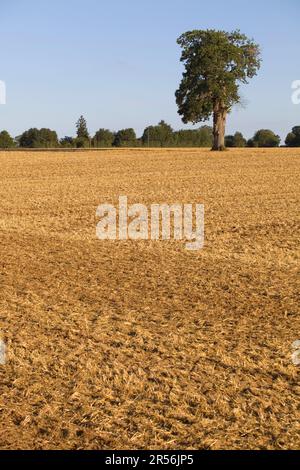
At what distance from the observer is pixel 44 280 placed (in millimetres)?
8273

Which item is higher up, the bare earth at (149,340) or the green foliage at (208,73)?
the green foliage at (208,73)

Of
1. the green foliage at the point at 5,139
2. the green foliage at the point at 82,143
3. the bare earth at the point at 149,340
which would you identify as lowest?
the bare earth at the point at 149,340

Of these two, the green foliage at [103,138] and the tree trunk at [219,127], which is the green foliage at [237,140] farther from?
the tree trunk at [219,127]

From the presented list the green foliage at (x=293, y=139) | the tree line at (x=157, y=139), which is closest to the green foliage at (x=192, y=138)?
the tree line at (x=157, y=139)

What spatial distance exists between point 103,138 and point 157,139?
1019cm

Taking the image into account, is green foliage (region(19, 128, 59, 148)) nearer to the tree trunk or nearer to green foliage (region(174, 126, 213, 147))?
green foliage (region(174, 126, 213, 147))

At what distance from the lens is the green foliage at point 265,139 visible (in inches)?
3789

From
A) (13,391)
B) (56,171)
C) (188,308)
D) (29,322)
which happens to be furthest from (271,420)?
(56,171)

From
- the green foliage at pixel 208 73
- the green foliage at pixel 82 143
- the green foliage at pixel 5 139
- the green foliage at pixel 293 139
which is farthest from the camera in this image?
the green foliage at pixel 5 139

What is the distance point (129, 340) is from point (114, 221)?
26.9 ft

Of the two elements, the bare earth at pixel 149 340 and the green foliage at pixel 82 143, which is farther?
the green foliage at pixel 82 143

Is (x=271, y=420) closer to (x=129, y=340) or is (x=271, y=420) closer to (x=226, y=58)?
(x=129, y=340)

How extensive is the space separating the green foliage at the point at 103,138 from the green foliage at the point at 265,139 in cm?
2607

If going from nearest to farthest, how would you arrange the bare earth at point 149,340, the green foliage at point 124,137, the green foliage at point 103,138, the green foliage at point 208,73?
the bare earth at point 149,340 → the green foliage at point 208,73 → the green foliage at point 103,138 → the green foliage at point 124,137
